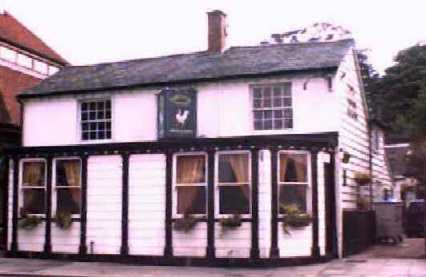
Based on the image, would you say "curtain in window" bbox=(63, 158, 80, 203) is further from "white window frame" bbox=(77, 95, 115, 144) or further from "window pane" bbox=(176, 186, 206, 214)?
"window pane" bbox=(176, 186, 206, 214)

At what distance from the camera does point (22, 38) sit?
3053 cm

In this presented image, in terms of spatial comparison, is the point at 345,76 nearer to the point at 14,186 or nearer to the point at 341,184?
the point at 341,184

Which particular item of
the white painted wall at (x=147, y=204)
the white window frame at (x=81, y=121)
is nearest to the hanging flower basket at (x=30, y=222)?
the white painted wall at (x=147, y=204)

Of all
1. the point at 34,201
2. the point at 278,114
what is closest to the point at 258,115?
the point at 278,114

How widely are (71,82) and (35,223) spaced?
236 inches

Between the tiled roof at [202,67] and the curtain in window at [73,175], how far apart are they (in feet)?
10.9

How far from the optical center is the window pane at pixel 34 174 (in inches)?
827

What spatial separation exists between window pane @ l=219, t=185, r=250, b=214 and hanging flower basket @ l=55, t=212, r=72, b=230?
4.71 m

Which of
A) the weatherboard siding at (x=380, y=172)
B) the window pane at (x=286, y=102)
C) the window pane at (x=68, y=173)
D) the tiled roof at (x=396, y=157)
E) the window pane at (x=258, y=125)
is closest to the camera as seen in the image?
the window pane at (x=68, y=173)

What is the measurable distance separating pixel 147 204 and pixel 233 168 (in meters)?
2.73

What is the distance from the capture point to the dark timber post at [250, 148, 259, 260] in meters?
17.8

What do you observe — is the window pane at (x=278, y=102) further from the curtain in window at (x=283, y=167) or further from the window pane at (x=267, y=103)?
the curtain in window at (x=283, y=167)

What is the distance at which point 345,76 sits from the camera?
2203 cm

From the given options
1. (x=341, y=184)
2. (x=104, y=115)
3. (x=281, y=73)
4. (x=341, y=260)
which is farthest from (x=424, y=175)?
(x=104, y=115)
